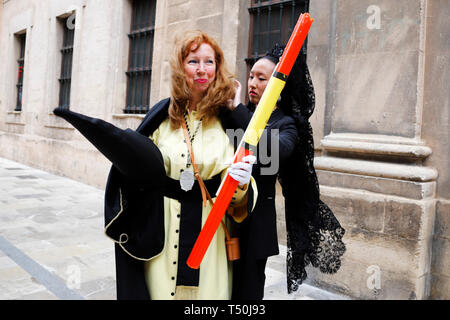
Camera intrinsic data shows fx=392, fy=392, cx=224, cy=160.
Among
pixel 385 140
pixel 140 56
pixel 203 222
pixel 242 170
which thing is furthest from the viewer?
pixel 140 56

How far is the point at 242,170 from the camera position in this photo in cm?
146

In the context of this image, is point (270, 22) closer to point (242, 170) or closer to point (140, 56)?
point (140, 56)

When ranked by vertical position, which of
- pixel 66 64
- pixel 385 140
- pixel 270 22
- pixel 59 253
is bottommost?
pixel 59 253

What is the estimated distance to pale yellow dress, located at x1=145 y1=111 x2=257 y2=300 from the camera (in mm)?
1691

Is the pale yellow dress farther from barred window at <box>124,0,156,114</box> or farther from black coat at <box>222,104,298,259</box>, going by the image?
barred window at <box>124,0,156,114</box>

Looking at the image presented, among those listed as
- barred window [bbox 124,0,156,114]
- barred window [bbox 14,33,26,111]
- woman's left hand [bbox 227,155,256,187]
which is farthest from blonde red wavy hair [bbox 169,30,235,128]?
barred window [bbox 14,33,26,111]

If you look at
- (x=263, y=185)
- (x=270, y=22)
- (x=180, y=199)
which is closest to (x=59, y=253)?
(x=180, y=199)

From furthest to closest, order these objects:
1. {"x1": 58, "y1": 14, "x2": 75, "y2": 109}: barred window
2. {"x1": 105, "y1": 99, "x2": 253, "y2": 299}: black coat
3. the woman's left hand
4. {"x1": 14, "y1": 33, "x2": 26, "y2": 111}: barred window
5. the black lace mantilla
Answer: {"x1": 14, "y1": 33, "x2": 26, "y2": 111}: barred window
{"x1": 58, "y1": 14, "x2": 75, "y2": 109}: barred window
the black lace mantilla
{"x1": 105, "y1": 99, "x2": 253, "y2": 299}: black coat
the woman's left hand

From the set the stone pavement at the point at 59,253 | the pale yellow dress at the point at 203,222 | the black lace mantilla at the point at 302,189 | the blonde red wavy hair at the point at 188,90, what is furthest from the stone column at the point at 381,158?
the blonde red wavy hair at the point at 188,90

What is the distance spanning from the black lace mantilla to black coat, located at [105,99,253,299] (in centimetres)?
43

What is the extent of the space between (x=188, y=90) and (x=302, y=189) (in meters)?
0.76

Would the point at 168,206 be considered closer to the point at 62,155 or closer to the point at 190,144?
the point at 190,144

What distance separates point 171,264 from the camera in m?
1.70

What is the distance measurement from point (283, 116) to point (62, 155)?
8684 millimetres
